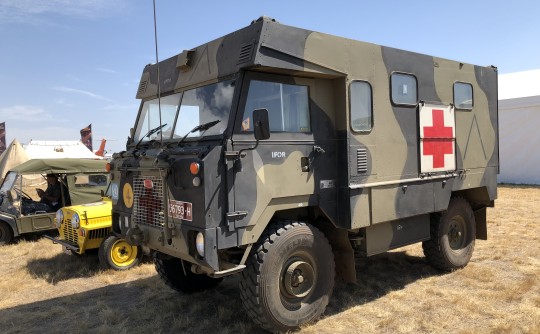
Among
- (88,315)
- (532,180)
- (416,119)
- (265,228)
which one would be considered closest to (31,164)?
(88,315)

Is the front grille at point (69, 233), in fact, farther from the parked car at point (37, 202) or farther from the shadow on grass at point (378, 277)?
the shadow on grass at point (378, 277)

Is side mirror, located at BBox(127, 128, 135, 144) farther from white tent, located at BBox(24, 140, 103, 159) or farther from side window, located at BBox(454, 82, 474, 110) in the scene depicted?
white tent, located at BBox(24, 140, 103, 159)

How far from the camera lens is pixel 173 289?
5.58 metres

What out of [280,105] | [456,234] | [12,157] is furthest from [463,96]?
[12,157]

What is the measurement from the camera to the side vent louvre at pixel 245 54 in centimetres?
399

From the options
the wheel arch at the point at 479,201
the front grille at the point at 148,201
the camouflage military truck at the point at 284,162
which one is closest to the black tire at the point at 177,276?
the camouflage military truck at the point at 284,162

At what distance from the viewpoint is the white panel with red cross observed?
5480mm

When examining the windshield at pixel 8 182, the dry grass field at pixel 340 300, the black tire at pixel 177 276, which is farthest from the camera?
the windshield at pixel 8 182

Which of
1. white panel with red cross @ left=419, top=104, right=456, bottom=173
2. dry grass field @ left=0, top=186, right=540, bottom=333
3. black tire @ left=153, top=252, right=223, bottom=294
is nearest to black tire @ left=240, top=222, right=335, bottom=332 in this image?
dry grass field @ left=0, top=186, right=540, bottom=333

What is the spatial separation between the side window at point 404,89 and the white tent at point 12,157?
2242 cm

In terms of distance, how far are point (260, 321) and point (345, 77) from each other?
268cm

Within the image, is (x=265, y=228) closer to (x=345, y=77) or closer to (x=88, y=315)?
(x=345, y=77)

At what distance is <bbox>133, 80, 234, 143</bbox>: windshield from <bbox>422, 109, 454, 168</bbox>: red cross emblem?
9.17 ft

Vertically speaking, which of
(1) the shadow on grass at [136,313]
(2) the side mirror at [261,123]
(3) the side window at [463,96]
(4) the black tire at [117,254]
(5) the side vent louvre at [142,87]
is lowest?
(1) the shadow on grass at [136,313]
